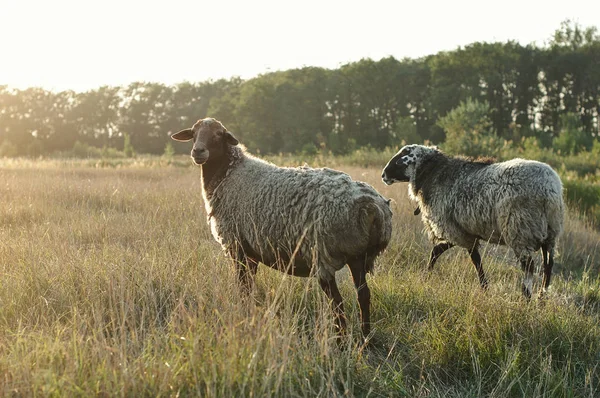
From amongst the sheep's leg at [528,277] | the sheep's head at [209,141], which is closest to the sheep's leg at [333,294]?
the sheep's head at [209,141]

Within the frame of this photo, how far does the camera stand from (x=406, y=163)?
25.6 ft

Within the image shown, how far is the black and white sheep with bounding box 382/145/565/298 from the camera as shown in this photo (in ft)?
20.8

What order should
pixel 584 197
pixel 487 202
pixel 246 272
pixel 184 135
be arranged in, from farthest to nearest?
pixel 584 197 < pixel 487 202 < pixel 184 135 < pixel 246 272

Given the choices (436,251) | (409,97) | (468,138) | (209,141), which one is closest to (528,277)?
(436,251)

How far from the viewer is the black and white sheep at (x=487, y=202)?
6.34m

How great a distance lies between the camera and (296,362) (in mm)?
3455

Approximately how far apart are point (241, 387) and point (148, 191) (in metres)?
9.27

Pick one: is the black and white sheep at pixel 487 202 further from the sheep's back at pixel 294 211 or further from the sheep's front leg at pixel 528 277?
the sheep's back at pixel 294 211

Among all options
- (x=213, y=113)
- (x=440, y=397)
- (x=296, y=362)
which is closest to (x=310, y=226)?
(x=296, y=362)

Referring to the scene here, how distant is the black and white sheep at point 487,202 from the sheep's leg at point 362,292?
2.06m

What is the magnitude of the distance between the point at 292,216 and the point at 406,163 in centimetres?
356

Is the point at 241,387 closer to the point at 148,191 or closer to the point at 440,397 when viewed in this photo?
the point at 440,397

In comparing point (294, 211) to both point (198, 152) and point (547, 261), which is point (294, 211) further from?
point (547, 261)

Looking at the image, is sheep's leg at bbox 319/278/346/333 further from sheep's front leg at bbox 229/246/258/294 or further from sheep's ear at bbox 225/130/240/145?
sheep's ear at bbox 225/130/240/145
